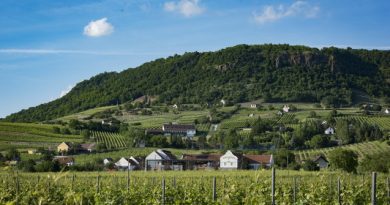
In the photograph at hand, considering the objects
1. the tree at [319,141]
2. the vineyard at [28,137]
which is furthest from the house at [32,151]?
the tree at [319,141]

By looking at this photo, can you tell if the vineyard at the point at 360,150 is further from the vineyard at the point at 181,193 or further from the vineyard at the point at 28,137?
the vineyard at the point at 181,193

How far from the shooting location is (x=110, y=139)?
304 ft

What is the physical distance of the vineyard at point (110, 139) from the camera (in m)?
84.9

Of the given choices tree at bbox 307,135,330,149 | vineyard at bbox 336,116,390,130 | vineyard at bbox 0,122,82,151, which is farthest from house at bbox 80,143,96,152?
vineyard at bbox 336,116,390,130

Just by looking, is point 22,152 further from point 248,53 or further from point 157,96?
point 248,53

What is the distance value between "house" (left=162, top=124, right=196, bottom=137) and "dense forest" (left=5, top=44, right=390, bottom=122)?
3809 centimetres

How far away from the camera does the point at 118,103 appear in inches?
6363

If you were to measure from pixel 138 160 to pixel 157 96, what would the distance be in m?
94.4

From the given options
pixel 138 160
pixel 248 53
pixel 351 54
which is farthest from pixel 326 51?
pixel 138 160

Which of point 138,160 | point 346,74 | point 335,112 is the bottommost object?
point 138,160

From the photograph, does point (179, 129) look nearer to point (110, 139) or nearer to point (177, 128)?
point (177, 128)

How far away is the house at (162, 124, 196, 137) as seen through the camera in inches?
4117

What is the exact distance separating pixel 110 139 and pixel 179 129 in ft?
58.2

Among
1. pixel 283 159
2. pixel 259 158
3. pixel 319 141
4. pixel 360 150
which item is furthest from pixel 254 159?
pixel 319 141
